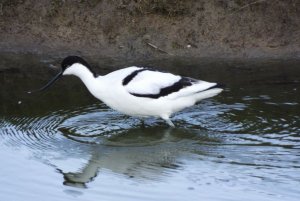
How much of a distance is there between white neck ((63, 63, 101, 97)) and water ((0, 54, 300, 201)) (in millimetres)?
386

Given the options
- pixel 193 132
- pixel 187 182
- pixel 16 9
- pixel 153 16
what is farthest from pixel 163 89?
pixel 16 9

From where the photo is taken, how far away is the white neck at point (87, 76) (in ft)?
29.4

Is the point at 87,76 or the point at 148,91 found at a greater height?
the point at 87,76

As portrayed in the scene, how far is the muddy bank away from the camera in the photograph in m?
11.5

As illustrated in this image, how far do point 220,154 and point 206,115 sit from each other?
1271 mm

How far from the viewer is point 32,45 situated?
38.7 feet

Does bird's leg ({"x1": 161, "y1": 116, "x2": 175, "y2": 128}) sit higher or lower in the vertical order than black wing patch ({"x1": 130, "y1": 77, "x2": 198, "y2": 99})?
lower

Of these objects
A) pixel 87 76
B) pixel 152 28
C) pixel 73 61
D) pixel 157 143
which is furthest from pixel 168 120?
pixel 152 28

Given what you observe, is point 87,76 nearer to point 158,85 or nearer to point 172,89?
point 158,85

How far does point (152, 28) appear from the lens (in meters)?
11.8

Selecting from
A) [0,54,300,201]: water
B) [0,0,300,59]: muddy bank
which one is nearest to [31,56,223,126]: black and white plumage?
[0,54,300,201]: water

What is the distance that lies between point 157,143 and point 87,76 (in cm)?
115

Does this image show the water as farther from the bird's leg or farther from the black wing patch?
the black wing patch

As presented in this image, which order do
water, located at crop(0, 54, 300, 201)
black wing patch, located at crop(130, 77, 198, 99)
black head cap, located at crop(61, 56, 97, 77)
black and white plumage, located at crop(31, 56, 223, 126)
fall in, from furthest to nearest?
black head cap, located at crop(61, 56, 97, 77), black wing patch, located at crop(130, 77, 198, 99), black and white plumage, located at crop(31, 56, 223, 126), water, located at crop(0, 54, 300, 201)
